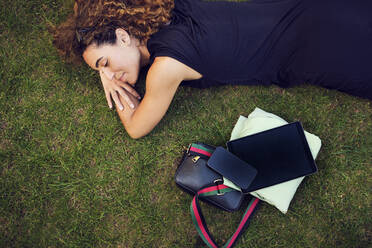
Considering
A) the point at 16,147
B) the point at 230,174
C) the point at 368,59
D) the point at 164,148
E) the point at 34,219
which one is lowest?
→ the point at 34,219

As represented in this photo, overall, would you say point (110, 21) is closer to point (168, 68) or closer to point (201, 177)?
point (168, 68)

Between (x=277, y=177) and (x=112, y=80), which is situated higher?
(x=112, y=80)

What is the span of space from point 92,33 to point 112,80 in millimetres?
440

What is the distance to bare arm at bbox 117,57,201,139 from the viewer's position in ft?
6.31

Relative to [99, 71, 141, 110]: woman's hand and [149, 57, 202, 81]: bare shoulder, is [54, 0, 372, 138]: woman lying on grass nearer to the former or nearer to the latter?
[149, 57, 202, 81]: bare shoulder

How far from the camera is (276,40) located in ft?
Answer: 6.91

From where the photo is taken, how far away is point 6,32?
9.05 ft

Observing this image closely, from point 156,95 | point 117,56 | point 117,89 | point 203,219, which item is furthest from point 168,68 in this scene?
point 203,219

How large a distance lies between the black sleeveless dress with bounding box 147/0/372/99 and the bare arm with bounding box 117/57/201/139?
2.8 inches

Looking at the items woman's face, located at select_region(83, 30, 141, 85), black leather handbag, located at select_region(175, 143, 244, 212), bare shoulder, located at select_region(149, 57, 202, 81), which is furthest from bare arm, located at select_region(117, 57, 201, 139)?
black leather handbag, located at select_region(175, 143, 244, 212)

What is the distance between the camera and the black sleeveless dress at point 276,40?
1994 mm

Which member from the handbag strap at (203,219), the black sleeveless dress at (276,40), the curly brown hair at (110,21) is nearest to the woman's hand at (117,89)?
the curly brown hair at (110,21)

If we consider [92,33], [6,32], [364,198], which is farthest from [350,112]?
[6,32]

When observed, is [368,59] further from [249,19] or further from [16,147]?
[16,147]
